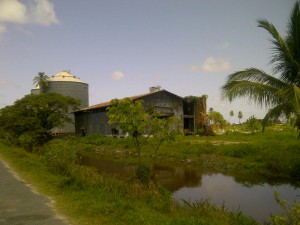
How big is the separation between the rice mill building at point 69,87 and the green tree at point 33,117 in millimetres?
17058

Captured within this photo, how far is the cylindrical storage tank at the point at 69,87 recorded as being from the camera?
165 feet

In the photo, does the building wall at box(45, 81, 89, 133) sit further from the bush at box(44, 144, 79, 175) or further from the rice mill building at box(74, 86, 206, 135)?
the bush at box(44, 144, 79, 175)

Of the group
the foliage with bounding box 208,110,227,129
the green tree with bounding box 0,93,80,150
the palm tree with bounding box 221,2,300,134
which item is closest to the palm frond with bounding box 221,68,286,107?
the palm tree with bounding box 221,2,300,134

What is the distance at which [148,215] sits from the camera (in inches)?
274

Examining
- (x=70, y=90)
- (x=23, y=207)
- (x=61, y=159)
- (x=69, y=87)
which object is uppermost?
(x=69, y=87)

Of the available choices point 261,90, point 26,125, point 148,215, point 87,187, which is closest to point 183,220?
point 148,215

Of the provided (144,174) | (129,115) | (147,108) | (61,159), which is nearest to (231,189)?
(144,174)

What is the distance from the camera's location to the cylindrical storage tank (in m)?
50.2

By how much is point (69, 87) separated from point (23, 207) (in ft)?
145

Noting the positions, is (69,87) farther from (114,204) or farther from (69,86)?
(114,204)

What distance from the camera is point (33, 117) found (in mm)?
29609

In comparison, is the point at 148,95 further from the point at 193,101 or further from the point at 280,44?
the point at 280,44

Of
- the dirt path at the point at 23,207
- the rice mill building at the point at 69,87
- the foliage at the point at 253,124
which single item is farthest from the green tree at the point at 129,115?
the rice mill building at the point at 69,87

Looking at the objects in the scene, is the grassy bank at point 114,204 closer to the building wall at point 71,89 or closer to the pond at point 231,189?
the pond at point 231,189
